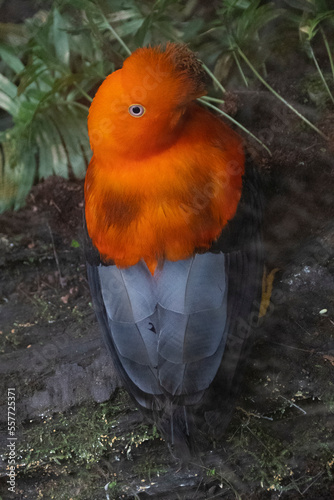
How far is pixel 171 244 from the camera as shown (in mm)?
1757

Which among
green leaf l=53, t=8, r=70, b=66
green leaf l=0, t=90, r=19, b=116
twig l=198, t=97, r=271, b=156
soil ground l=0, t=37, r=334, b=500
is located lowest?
soil ground l=0, t=37, r=334, b=500

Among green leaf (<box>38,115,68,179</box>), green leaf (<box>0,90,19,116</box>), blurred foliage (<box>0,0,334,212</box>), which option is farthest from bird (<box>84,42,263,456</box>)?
green leaf (<box>0,90,19,116</box>)

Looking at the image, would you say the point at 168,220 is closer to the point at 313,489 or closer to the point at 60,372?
the point at 60,372

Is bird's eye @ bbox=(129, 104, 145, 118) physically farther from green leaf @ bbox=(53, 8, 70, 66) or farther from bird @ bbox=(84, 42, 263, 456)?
green leaf @ bbox=(53, 8, 70, 66)

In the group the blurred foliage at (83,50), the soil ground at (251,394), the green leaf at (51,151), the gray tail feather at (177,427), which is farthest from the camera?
the green leaf at (51,151)

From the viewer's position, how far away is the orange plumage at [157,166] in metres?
1.61

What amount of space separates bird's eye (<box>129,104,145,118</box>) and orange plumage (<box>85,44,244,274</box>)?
10 mm

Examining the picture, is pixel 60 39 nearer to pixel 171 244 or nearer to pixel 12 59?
pixel 12 59

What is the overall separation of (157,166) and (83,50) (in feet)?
4.73

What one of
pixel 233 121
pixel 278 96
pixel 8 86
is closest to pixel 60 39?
pixel 8 86

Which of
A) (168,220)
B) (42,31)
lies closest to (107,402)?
(168,220)

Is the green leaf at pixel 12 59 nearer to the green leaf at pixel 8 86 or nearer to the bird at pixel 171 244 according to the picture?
the green leaf at pixel 8 86

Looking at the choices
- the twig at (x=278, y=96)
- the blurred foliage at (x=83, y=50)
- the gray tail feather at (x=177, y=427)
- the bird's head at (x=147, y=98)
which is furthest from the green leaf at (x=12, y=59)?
the gray tail feather at (x=177, y=427)

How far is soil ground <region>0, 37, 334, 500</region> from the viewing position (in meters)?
1.98
